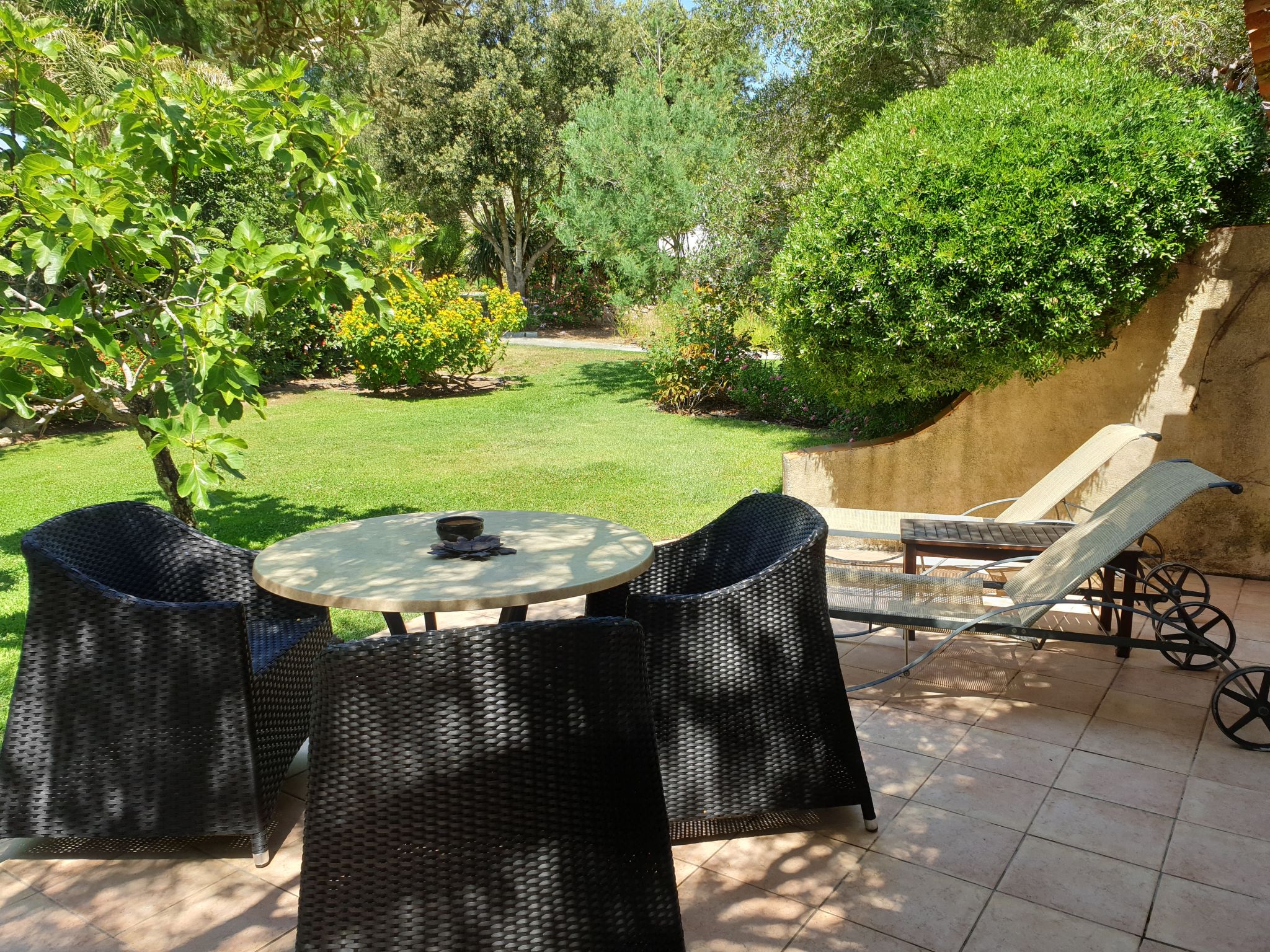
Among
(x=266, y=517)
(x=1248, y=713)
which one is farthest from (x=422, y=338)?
(x=1248, y=713)

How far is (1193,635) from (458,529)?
3.03 m

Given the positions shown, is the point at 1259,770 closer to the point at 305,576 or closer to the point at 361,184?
the point at 305,576

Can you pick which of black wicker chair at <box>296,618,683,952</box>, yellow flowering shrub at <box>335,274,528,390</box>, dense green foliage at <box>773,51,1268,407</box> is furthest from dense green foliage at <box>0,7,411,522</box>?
yellow flowering shrub at <box>335,274,528,390</box>

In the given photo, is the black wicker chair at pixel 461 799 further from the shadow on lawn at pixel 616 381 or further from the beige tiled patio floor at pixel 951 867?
the shadow on lawn at pixel 616 381

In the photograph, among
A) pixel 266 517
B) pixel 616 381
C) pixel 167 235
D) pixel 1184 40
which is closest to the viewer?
pixel 167 235

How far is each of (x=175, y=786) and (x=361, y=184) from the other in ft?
9.08

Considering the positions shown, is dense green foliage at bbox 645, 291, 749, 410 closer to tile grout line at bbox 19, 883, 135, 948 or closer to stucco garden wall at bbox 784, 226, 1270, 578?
stucco garden wall at bbox 784, 226, 1270, 578

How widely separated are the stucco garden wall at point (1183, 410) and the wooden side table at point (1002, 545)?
3.79 feet

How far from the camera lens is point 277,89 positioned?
3949mm

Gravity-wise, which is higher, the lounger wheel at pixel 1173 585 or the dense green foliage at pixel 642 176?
the dense green foliage at pixel 642 176

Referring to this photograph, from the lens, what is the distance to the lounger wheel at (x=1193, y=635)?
12.8 ft

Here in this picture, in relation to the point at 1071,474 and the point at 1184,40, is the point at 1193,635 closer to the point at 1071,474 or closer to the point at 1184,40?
the point at 1071,474

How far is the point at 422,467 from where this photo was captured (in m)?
9.83

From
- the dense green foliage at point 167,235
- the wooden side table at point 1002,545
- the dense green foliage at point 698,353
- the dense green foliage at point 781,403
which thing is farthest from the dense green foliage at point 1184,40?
the dense green foliage at point 167,235
